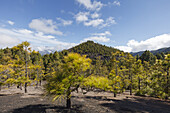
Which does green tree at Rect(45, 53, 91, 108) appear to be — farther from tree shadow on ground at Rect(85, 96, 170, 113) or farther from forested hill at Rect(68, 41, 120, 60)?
forested hill at Rect(68, 41, 120, 60)

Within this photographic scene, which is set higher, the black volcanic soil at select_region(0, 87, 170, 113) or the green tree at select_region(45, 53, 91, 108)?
the green tree at select_region(45, 53, 91, 108)

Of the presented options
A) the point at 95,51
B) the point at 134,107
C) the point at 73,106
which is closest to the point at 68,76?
the point at 73,106

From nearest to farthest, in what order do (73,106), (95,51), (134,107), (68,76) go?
(68,76), (73,106), (134,107), (95,51)

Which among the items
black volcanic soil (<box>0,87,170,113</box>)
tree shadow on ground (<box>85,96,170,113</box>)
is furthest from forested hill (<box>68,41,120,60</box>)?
black volcanic soil (<box>0,87,170,113</box>)

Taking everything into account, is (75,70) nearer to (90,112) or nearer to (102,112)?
(90,112)

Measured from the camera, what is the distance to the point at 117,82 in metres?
17.8

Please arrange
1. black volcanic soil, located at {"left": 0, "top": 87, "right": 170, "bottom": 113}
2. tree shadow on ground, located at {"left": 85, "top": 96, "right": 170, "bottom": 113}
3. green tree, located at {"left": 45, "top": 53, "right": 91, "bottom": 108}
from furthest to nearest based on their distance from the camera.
→ tree shadow on ground, located at {"left": 85, "top": 96, "right": 170, "bottom": 113}, black volcanic soil, located at {"left": 0, "top": 87, "right": 170, "bottom": 113}, green tree, located at {"left": 45, "top": 53, "right": 91, "bottom": 108}

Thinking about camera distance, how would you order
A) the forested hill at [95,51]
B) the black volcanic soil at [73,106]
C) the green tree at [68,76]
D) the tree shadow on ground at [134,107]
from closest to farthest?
the green tree at [68,76] < the black volcanic soil at [73,106] < the tree shadow on ground at [134,107] < the forested hill at [95,51]

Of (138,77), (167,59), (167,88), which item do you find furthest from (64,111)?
(138,77)

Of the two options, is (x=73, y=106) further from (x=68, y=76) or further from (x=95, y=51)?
(x=95, y=51)

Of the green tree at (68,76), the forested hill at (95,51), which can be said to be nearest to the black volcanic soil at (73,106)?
the green tree at (68,76)

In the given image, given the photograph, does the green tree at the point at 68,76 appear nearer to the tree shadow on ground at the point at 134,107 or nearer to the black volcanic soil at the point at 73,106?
the black volcanic soil at the point at 73,106

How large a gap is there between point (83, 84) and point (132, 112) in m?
6.70

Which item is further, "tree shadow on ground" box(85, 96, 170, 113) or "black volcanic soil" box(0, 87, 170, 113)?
"tree shadow on ground" box(85, 96, 170, 113)
